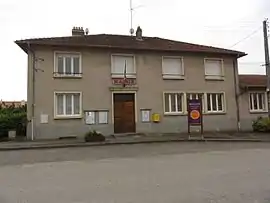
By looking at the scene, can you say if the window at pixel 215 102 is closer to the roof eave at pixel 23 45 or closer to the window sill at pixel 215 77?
the window sill at pixel 215 77

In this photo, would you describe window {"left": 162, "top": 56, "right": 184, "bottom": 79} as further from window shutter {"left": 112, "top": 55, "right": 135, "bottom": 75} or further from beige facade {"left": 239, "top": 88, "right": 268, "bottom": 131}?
beige facade {"left": 239, "top": 88, "right": 268, "bottom": 131}

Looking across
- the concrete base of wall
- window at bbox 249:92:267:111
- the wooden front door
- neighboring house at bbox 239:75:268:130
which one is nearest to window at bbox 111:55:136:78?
the wooden front door

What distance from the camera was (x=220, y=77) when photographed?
2525cm

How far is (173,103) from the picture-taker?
78.8ft

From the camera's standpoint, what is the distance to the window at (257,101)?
84.9 ft

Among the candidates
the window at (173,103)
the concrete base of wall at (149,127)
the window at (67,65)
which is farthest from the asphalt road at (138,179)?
the window at (173,103)

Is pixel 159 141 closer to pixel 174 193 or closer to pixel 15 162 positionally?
pixel 15 162

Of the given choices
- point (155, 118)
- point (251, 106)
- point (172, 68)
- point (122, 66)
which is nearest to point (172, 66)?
point (172, 68)

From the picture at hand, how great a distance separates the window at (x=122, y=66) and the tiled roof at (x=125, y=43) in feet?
2.51

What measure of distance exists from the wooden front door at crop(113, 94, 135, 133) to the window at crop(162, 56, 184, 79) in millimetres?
2991

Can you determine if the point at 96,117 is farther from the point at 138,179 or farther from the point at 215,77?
the point at 138,179

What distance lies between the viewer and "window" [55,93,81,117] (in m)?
21.7

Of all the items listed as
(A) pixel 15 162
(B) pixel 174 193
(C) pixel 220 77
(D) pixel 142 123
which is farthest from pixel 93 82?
(B) pixel 174 193

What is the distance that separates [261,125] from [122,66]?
32.8 feet
